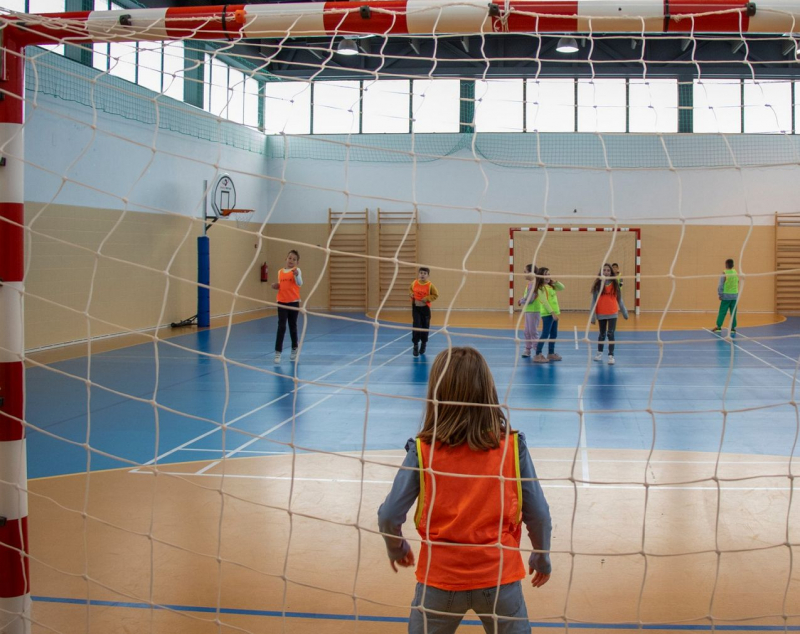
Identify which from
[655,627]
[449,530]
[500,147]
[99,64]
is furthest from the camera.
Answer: [500,147]

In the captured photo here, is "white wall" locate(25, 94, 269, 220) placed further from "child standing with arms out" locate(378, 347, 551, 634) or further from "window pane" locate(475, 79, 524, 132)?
"child standing with arms out" locate(378, 347, 551, 634)

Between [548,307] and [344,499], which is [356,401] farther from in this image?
[548,307]

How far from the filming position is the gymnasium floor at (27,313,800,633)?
3355 millimetres

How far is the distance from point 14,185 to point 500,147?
56.0 feet

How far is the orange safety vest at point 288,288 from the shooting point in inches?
391

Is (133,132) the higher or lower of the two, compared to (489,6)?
higher

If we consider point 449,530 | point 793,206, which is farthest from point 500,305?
point 449,530

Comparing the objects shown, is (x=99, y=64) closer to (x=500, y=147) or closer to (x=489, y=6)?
(x=500, y=147)

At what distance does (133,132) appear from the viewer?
13.4 meters

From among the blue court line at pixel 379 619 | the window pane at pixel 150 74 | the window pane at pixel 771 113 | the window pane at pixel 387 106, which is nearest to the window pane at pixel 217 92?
the window pane at pixel 150 74

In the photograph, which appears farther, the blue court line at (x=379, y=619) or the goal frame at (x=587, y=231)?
the goal frame at (x=587, y=231)

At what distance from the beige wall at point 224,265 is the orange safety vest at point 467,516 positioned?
9163mm

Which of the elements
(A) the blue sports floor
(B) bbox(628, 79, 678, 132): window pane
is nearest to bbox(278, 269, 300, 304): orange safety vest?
(A) the blue sports floor

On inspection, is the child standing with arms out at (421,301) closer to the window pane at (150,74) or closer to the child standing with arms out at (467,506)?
the window pane at (150,74)
